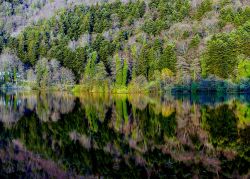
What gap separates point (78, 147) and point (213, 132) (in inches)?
354

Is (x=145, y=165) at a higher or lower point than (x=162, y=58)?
lower

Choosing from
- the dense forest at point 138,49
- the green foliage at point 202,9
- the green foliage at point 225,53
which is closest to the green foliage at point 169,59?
the dense forest at point 138,49

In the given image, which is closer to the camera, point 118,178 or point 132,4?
point 118,178

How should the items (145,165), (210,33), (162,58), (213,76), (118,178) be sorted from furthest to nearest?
(210,33)
(162,58)
(213,76)
(145,165)
(118,178)

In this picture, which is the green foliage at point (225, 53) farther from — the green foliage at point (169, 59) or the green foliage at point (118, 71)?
the green foliage at point (118, 71)

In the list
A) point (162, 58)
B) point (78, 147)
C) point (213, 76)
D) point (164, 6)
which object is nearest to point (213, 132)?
point (78, 147)

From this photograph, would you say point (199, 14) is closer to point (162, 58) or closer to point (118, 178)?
point (162, 58)

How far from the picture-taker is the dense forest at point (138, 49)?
92.1m

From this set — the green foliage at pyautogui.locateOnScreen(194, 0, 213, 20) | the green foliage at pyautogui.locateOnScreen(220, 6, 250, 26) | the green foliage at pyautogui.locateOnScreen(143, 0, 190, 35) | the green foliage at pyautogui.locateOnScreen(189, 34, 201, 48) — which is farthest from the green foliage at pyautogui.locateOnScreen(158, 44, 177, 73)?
the green foliage at pyautogui.locateOnScreen(194, 0, 213, 20)

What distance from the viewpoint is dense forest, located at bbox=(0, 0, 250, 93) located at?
3625 inches

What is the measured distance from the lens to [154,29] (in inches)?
4921

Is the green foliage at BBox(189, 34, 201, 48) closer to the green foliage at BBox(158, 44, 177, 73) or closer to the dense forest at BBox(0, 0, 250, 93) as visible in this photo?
the dense forest at BBox(0, 0, 250, 93)

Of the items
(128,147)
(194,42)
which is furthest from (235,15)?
(128,147)

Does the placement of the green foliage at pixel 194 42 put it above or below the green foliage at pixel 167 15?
below
